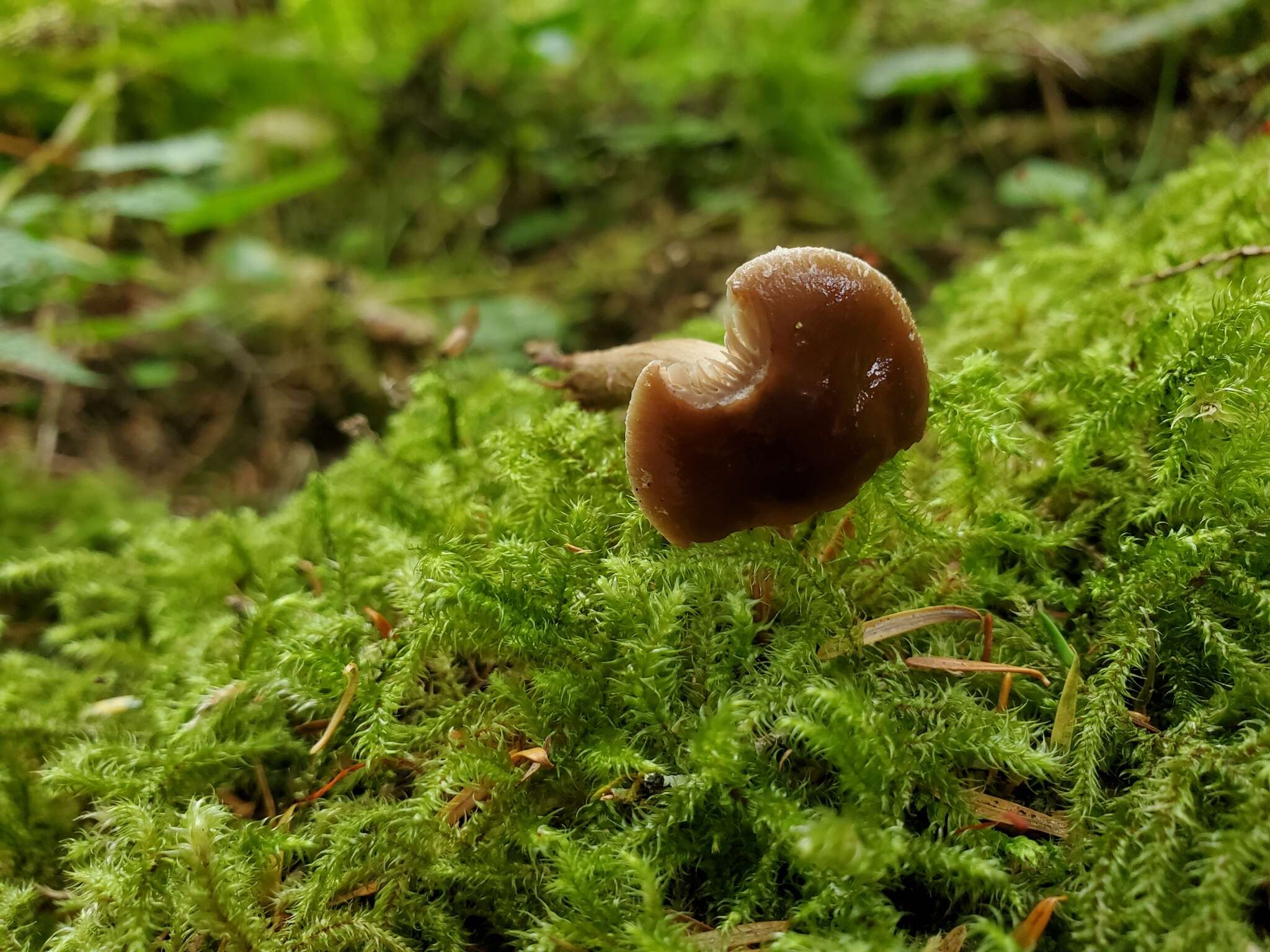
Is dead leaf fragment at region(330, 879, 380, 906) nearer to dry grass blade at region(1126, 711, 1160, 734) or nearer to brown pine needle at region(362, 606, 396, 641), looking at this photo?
brown pine needle at region(362, 606, 396, 641)

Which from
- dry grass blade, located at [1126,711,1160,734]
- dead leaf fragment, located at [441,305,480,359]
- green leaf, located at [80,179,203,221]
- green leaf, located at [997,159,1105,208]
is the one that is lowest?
dry grass blade, located at [1126,711,1160,734]

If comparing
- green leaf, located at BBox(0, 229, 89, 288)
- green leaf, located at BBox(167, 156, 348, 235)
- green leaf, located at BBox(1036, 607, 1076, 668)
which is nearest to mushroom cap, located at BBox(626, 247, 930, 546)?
green leaf, located at BBox(1036, 607, 1076, 668)

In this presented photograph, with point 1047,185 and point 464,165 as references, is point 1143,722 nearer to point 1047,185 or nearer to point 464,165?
point 1047,185

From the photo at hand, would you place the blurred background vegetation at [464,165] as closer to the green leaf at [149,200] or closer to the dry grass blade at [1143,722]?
the green leaf at [149,200]

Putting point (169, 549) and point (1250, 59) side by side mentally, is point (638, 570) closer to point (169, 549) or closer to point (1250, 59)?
point (169, 549)

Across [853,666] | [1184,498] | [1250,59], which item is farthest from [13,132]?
[1250,59]

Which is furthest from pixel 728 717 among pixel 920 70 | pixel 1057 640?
pixel 920 70
